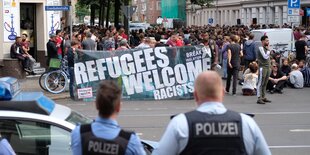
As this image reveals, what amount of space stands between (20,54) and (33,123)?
16.3m

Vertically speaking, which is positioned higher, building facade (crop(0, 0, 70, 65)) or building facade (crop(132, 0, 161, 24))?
building facade (crop(132, 0, 161, 24))

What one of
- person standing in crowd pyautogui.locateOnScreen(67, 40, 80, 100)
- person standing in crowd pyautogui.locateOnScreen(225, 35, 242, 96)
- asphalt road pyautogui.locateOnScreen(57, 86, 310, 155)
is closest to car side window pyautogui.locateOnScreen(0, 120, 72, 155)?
asphalt road pyautogui.locateOnScreen(57, 86, 310, 155)

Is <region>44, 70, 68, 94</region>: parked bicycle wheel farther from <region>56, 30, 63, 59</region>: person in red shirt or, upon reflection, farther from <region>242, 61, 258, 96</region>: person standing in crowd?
<region>242, 61, 258, 96</region>: person standing in crowd

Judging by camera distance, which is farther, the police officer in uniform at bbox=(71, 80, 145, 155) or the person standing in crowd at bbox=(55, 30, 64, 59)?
the person standing in crowd at bbox=(55, 30, 64, 59)

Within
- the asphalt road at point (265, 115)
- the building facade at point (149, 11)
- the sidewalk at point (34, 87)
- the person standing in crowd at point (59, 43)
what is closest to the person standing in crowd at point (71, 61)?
the asphalt road at point (265, 115)

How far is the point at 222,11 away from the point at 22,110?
291ft

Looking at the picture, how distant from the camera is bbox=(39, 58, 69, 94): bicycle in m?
18.1

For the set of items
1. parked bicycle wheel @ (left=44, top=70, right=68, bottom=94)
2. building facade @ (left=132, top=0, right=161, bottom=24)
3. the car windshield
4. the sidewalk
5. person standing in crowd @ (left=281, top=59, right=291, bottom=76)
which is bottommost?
the sidewalk

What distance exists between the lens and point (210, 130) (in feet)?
12.8

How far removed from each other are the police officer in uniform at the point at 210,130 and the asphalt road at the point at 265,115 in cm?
585

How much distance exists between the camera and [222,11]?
92.5m

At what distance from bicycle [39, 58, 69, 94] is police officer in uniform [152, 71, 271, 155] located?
14382 millimetres

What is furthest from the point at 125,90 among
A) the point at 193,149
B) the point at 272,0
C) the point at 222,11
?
the point at 222,11

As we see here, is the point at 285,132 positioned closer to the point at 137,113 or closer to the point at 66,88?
the point at 137,113
